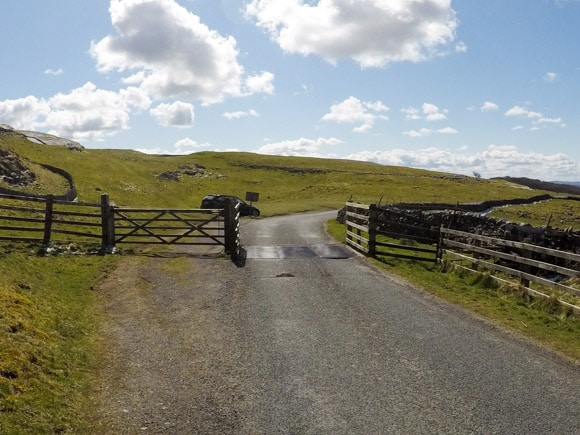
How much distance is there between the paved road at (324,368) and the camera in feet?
20.4

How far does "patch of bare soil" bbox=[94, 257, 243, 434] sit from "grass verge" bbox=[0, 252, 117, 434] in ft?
1.09

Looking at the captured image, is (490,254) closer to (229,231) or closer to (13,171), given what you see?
(229,231)

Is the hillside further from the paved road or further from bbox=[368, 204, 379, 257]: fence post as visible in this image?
the paved road

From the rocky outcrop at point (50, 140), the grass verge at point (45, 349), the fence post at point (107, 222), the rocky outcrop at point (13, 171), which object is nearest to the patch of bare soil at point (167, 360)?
the grass verge at point (45, 349)

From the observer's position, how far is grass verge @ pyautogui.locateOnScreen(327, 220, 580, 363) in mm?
Answer: 9953

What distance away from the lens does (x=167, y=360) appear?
8.20 meters

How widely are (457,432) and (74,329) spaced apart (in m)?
6.80

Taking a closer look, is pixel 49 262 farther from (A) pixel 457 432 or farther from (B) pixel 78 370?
(A) pixel 457 432

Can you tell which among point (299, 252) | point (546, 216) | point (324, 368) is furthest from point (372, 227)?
point (546, 216)

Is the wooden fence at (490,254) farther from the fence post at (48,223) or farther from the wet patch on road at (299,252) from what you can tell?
the fence post at (48,223)

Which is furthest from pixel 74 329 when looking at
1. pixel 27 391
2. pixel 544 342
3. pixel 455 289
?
pixel 455 289

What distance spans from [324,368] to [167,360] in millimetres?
2536

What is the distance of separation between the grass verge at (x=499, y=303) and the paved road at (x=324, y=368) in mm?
689

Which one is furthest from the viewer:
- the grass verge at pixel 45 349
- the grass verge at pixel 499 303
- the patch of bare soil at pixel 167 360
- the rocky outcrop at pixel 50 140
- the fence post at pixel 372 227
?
the rocky outcrop at pixel 50 140
